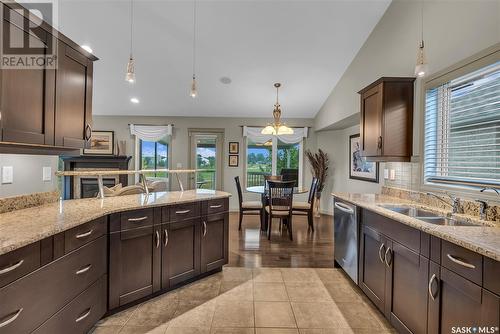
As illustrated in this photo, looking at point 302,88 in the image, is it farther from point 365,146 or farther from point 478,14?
point 478,14

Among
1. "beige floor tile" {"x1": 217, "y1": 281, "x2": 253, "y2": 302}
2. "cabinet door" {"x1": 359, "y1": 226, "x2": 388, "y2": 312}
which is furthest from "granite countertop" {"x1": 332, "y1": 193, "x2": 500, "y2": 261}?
"beige floor tile" {"x1": 217, "y1": 281, "x2": 253, "y2": 302}

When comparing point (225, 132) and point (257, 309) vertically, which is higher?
point (225, 132)

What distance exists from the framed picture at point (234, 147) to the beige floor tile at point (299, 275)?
152 inches

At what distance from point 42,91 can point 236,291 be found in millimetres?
2324

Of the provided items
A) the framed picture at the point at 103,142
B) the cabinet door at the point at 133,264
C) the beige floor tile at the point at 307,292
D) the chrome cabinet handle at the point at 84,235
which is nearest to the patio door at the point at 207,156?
the framed picture at the point at 103,142

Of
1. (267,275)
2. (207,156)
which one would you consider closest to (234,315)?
(267,275)

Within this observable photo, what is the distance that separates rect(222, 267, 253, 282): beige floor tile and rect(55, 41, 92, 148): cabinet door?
→ 198 cm

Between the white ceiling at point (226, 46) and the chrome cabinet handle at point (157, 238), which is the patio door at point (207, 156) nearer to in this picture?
the white ceiling at point (226, 46)

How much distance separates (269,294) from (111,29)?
4207mm

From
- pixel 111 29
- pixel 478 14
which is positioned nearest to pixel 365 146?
pixel 478 14

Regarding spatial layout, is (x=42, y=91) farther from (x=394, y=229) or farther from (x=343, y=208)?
(x=343, y=208)

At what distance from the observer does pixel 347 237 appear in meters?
2.71

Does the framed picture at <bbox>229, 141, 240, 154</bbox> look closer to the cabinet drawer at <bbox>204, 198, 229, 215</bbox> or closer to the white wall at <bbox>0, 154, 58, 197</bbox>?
the cabinet drawer at <bbox>204, 198, 229, 215</bbox>

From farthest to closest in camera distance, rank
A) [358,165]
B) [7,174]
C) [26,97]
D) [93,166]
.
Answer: [93,166]
[358,165]
[7,174]
[26,97]
